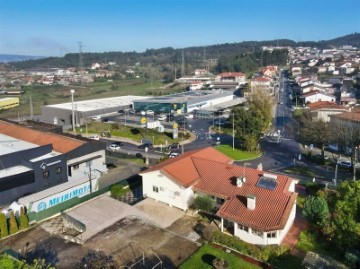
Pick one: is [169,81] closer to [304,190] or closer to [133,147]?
[133,147]

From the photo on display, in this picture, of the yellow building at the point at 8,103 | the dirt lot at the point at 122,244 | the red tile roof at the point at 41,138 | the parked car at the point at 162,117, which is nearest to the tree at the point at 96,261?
the dirt lot at the point at 122,244

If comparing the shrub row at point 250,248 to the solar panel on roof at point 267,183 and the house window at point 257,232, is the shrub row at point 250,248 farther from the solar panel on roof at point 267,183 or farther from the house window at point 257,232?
the solar panel on roof at point 267,183

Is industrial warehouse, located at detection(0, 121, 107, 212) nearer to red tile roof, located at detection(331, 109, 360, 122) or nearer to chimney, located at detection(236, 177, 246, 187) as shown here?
chimney, located at detection(236, 177, 246, 187)

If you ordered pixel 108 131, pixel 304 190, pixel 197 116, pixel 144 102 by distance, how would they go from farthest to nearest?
pixel 144 102 < pixel 197 116 < pixel 108 131 < pixel 304 190

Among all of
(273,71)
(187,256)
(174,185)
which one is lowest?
(187,256)

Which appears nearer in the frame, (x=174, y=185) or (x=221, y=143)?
(x=174, y=185)

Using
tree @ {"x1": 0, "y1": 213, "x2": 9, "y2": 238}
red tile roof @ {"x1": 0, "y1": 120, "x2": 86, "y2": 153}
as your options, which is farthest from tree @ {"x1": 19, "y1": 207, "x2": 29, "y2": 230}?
red tile roof @ {"x1": 0, "y1": 120, "x2": 86, "y2": 153}

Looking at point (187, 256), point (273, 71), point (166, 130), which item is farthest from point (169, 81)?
point (187, 256)
